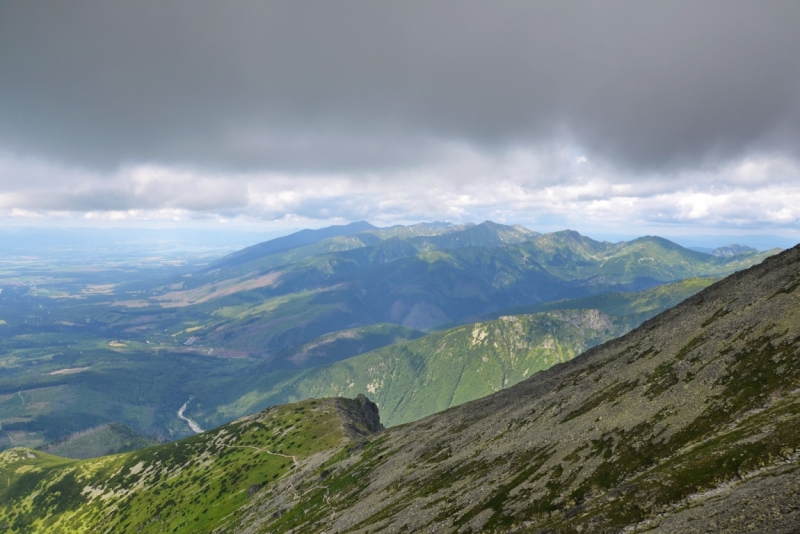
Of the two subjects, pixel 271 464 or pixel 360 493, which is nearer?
pixel 360 493

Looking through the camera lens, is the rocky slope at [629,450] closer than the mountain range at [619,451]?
Yes

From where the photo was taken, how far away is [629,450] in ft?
204

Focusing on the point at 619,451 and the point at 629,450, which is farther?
the point at 619,451

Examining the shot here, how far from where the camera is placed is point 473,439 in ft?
359

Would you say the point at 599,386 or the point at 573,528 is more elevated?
the point at 573,528

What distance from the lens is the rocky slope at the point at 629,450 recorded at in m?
42.7

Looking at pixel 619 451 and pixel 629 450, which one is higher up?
pixel 629 450

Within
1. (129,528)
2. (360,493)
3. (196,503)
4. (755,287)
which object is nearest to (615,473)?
(360,493)

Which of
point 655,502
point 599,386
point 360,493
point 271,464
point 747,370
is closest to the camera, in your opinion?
point 655,502

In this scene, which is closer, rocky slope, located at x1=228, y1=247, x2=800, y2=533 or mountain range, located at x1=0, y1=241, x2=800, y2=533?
rocky slope, located at x1=228, y1=247, x2=800, y2=533

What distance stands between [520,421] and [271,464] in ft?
436

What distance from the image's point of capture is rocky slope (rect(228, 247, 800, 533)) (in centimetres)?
4272

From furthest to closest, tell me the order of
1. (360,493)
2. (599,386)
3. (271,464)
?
(271,464)
(360,493)
(599,386)

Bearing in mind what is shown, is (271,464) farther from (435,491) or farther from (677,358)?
(677,358)
